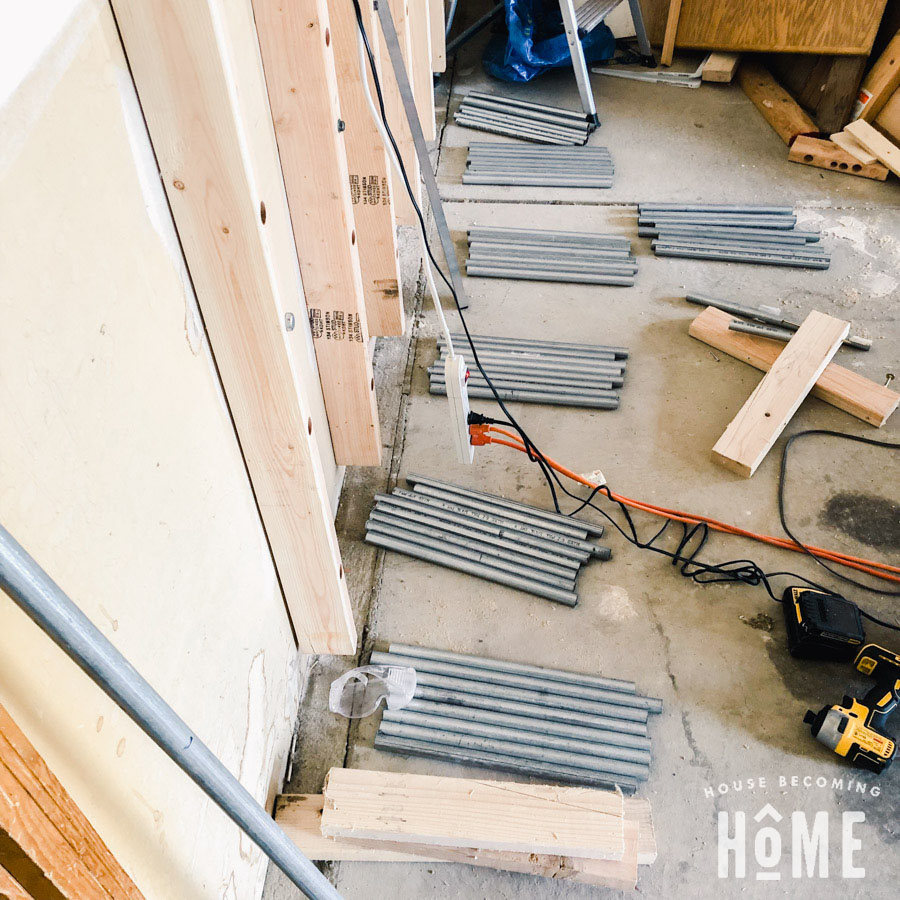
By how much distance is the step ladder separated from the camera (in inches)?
161

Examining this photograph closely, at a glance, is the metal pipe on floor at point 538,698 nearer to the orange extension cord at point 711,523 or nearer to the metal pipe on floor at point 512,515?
the metal pipe on floor at point 512,515

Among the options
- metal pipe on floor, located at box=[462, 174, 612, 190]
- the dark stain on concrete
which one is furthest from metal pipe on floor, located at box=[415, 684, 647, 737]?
metal pipe on floor, located at box=[462, 174, 612, 190]

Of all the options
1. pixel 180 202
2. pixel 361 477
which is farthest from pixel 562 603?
pixel 180 202

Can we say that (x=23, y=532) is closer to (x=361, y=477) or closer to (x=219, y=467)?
(x=219, y=467)

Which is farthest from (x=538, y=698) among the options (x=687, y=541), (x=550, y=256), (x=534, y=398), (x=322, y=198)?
(x=550, y=256)

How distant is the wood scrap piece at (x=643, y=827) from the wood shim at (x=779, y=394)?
1244 mm

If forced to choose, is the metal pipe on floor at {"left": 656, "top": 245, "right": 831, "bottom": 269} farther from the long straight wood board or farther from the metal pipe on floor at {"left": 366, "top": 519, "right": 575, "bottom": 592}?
the metal pipe on floor at {"left": 366, "top": 519, "right": 575, "bottom": 592}

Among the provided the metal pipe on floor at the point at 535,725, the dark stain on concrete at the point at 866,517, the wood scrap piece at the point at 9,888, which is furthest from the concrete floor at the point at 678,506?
the wood scrap piece at the point at 9,888

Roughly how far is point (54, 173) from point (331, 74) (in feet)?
3.56

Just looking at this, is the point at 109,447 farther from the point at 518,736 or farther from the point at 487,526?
the point at 487,526

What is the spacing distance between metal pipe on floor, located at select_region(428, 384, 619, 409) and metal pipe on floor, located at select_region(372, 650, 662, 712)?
1086 millimetres

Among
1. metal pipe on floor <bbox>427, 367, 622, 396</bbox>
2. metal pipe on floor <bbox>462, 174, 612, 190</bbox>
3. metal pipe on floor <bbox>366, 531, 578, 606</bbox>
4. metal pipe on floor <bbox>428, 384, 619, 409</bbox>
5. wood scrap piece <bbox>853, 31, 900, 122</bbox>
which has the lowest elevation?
metal pipe on floor <bbox>366, 531, 578, 606</bbox>

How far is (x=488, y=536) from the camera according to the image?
2.52 metres

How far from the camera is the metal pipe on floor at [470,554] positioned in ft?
7.93
